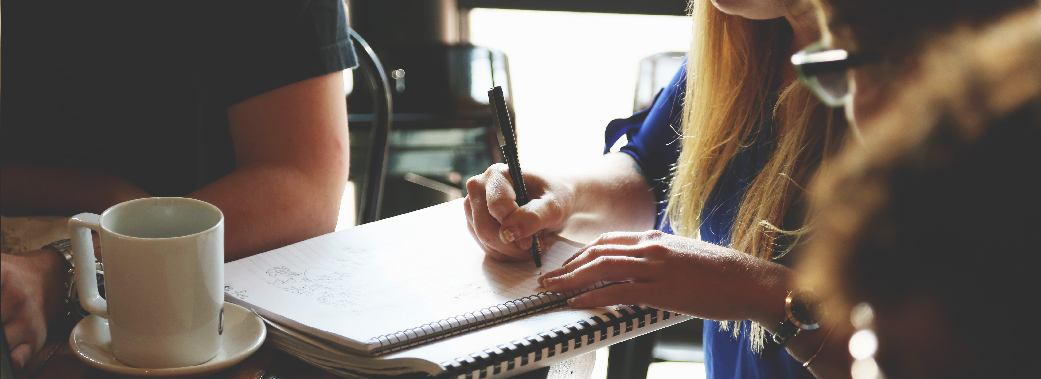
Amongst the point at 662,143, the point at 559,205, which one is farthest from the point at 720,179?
the point at 559,205

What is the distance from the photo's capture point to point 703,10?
920 mm

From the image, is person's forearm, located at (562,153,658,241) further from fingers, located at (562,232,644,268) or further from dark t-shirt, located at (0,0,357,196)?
dark t-shirt, located at (0,0,357,196)

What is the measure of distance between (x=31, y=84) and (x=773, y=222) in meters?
→ 0.91

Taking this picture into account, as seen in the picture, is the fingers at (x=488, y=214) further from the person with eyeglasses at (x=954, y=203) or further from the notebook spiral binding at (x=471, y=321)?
the person with eyeglasses at (x=954, y=203)

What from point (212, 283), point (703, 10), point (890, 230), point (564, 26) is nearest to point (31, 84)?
point (212, 283)

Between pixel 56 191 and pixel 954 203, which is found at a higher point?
pixel 954 203

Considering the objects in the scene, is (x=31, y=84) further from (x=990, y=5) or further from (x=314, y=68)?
(x=990, y=5)

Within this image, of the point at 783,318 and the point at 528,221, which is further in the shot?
the point at 528,221

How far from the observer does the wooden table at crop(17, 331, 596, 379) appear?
1.59 feet

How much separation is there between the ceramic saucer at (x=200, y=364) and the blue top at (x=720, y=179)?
1.82 feet

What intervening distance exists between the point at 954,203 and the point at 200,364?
0.47 m

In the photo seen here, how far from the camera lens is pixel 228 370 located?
50 cm

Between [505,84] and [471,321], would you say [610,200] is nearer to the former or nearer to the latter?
Result: [471,321]

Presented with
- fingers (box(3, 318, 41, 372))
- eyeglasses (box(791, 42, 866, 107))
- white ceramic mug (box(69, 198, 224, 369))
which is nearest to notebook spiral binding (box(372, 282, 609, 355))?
white ceramic mug (box(69, 198, 224, 369))
